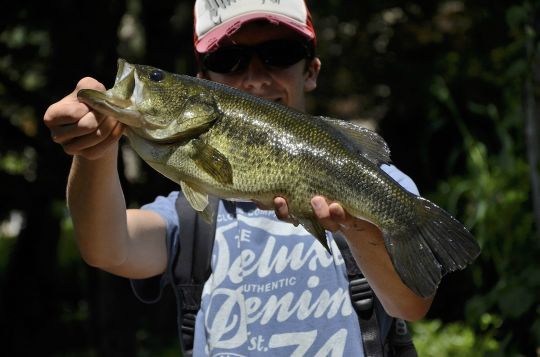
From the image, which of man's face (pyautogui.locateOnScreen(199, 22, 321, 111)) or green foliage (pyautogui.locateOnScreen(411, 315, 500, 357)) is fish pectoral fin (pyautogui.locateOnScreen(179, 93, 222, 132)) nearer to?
man's face (pyautogui.locateOnScreen(199, 22, 321, 111))

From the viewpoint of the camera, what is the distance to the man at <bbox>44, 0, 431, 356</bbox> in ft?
7.80

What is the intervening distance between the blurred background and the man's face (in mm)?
1697

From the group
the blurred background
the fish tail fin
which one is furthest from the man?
the blurred background

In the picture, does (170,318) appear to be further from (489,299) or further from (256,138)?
(256,138)

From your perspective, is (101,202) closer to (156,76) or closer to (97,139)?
(97,139)

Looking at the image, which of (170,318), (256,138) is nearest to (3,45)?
(170,318)

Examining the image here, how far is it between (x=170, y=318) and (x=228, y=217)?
239 inches

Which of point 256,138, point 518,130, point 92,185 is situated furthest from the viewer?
point 518,130

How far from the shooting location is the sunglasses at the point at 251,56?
2768 millimetres

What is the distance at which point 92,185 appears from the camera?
243cm

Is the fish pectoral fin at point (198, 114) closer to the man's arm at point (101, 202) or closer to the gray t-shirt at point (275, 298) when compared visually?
the man's arm at point (101, 202)

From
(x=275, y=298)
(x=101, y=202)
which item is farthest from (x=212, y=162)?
(x=275, y=298)

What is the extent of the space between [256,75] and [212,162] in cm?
64

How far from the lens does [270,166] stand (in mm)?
2266
